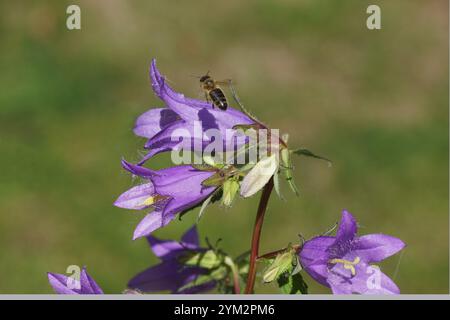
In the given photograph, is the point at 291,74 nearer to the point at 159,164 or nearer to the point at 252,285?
the point at 159,164

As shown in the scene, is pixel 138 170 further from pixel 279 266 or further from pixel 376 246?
pixel 376 246

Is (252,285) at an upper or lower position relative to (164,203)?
lower

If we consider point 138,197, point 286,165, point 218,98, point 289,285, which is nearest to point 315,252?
point 289,285

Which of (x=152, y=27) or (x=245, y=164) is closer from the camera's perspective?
(x=245, y=164)

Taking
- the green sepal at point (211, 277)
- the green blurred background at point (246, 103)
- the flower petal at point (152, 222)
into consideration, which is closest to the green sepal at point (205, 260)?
the green sepal at point (211, 277)

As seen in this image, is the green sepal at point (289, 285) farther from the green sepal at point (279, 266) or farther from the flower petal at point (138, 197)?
the flower petal at point (138, 197)

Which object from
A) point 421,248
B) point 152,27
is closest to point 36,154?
point 152,27

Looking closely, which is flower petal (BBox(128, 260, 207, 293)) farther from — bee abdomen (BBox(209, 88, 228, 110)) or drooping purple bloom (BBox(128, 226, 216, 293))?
bee abdomen (BBox(209, 88, 228, 110))
